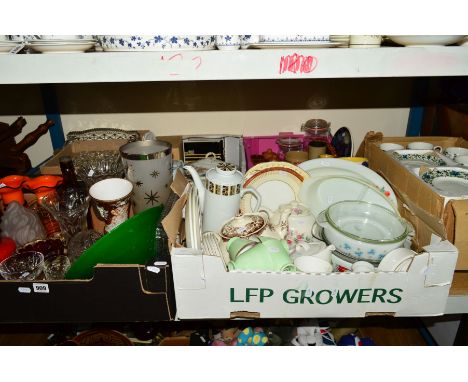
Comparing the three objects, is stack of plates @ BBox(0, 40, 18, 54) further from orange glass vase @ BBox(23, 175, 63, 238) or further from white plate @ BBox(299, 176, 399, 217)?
white plate @ BBox(299, 176, 399, 217)

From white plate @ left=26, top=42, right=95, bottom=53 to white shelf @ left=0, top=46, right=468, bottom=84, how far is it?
3 cm

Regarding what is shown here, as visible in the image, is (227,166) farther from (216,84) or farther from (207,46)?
(216,84)

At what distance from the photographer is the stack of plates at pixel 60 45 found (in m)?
0.64

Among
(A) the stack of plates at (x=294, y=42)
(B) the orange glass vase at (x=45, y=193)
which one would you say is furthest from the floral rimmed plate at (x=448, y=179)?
(B) the orange glass vase at (x=45, y=193)

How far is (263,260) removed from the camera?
65 cm

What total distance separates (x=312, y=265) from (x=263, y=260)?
97 mm

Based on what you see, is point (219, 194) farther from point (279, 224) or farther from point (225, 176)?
point (279, 224)

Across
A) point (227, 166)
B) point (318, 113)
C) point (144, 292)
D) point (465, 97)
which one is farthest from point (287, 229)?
point (465, 97)

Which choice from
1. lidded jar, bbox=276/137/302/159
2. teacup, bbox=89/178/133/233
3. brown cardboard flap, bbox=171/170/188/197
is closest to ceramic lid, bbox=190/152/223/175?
brown cardboard flap, bbox=171/170/188/197

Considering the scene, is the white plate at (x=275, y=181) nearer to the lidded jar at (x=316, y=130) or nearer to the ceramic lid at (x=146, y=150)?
the ceramic lid at (x=146, y=150)

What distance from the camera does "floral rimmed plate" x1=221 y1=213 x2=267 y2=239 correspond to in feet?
2.33

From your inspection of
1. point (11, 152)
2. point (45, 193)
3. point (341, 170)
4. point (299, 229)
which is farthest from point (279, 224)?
point (11, 152)

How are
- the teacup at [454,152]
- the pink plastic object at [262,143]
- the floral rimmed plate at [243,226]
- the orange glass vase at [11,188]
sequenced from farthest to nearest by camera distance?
the pink plastic object at [262,143], the teacup at [454,152], the orange glass vase at [11,188], the floral rimmed plate at [243,226]

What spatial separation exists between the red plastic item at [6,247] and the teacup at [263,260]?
18.8 inches
